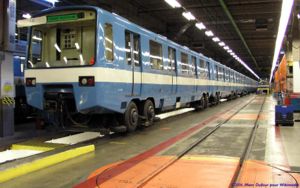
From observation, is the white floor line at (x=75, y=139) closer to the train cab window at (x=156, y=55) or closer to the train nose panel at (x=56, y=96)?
the train nose panel at (x=56, y=96)

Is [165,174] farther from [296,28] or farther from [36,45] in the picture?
[296,28]

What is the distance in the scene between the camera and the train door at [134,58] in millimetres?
10617

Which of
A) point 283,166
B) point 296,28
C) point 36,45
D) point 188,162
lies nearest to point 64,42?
point 36,45

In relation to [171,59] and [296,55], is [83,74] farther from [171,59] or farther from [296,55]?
[296,55]

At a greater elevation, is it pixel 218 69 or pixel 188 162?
pixel 218 69

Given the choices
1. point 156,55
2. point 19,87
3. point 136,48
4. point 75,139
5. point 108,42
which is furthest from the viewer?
point 19,87

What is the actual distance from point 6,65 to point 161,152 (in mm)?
5538

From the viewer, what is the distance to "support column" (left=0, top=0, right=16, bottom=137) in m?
11.0

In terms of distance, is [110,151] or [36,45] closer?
[110,151]

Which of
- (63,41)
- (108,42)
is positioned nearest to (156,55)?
(108,42)

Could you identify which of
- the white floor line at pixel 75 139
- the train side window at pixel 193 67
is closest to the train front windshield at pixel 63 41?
the white floor line at pixel 75 139

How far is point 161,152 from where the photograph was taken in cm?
832

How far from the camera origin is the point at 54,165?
7246 millimetres

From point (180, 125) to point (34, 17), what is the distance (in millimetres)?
6291
